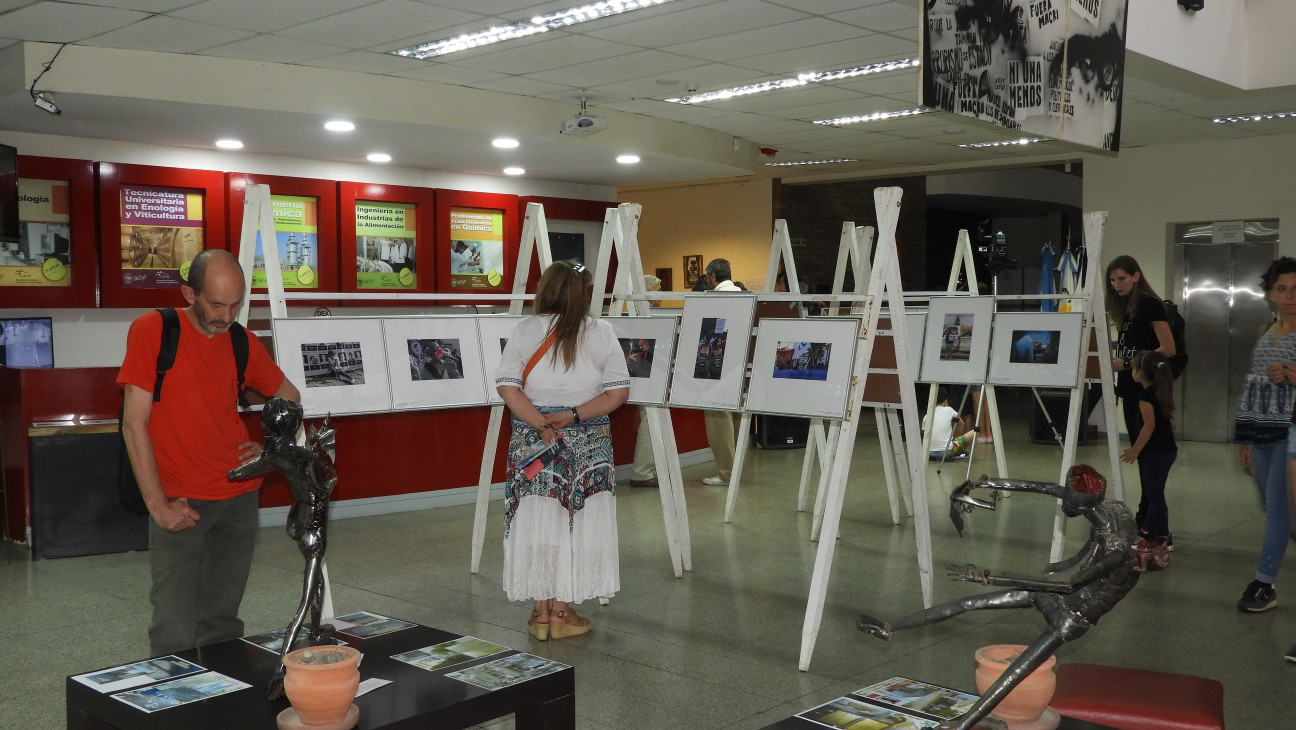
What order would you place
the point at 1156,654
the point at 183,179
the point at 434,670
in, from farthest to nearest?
the point at 183,179, the point at 1156,654, the point at 434,670

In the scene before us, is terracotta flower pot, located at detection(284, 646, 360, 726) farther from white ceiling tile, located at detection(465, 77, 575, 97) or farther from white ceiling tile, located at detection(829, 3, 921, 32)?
white ceiling tile, located at detection(465, 77, 575, 97)

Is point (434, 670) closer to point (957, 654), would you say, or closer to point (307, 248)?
point (957, 654)

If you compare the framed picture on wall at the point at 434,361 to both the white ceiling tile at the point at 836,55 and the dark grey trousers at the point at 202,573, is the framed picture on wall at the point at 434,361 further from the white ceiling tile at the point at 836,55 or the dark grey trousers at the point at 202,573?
the white ceiling tile at the point at 836,55

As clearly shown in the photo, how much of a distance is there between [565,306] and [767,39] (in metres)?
3.05

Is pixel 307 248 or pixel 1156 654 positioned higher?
pixel 307 248

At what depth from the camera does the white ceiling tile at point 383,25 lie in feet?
19.1

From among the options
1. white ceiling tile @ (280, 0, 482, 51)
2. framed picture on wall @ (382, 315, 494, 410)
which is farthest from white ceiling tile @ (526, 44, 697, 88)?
framed picture on wall @ (382, 315, 494, 410)

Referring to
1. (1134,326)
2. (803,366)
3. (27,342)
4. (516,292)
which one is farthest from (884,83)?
(27,342)

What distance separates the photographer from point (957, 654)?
4.39 metres

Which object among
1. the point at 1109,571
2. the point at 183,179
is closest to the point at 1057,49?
the point at 1109,571

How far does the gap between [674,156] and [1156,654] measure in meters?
6.46

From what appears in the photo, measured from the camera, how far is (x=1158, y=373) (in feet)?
19.0

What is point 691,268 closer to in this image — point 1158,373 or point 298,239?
point 298,239

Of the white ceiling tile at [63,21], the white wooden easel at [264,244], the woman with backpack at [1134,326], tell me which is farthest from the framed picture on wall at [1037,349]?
→ the white ceiling tile at [63,21]
